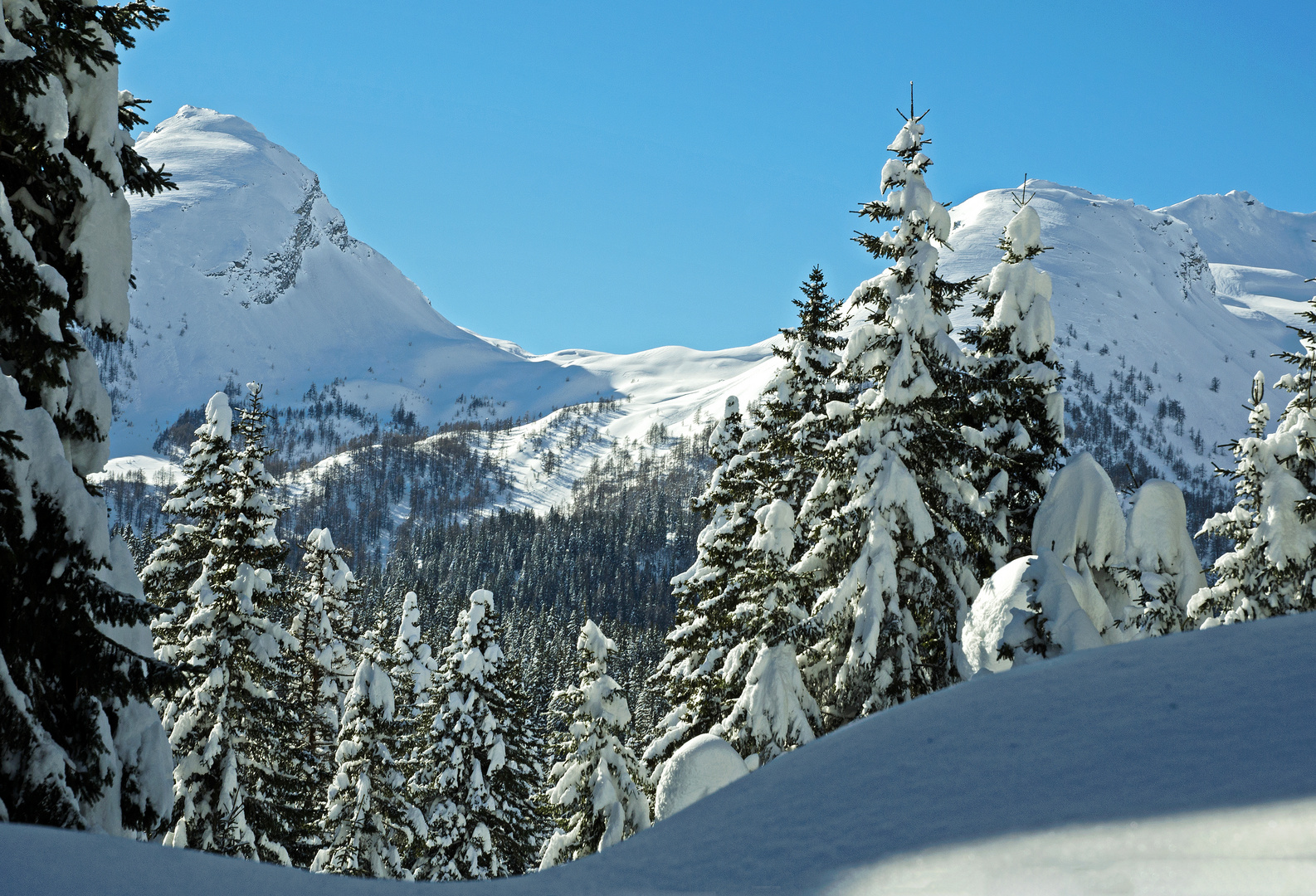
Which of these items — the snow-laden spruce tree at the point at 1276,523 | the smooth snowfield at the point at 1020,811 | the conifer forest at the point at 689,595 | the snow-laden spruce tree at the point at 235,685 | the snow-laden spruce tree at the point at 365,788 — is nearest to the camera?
the smooth snowfield at the point at 1020,811

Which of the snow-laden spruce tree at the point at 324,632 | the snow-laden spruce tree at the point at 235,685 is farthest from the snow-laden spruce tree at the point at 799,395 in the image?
the snow-laden spruce tree at the point at 324,632

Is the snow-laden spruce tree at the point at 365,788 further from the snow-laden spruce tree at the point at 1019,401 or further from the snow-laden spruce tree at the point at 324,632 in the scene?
the snow-laden spruce tree at the point at 1019,401

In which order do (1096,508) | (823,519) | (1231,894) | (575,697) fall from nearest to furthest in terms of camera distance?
(1231,894), (1096,508), (823,519), (575,697)

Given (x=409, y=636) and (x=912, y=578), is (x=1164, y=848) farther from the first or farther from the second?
(x=409, y=636)

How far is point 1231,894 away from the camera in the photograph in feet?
9.90

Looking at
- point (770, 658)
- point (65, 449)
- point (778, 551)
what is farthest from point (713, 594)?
point (65, 449)

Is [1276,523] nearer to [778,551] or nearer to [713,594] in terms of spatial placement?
[778,551]

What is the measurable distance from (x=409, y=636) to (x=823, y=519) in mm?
21546

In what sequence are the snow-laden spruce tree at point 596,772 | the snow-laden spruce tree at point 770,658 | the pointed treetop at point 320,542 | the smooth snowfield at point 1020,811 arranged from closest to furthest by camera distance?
the smooth snowfield at point 1020,811, the snow-laden spruce tree at point 770,658, the snow-laden spruce tree at point 596,772, the pointed treetop at point 320,542

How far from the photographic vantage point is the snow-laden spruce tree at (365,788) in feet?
81.8

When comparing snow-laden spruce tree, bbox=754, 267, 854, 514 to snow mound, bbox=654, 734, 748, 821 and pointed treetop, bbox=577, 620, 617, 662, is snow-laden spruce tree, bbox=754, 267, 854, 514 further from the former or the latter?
snow mound, bbox=654, 734, 748, 821

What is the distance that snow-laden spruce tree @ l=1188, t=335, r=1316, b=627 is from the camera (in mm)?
17203

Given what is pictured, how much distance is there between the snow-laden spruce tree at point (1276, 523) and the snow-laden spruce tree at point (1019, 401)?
3.54m

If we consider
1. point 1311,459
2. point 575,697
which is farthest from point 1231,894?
point 575,697
